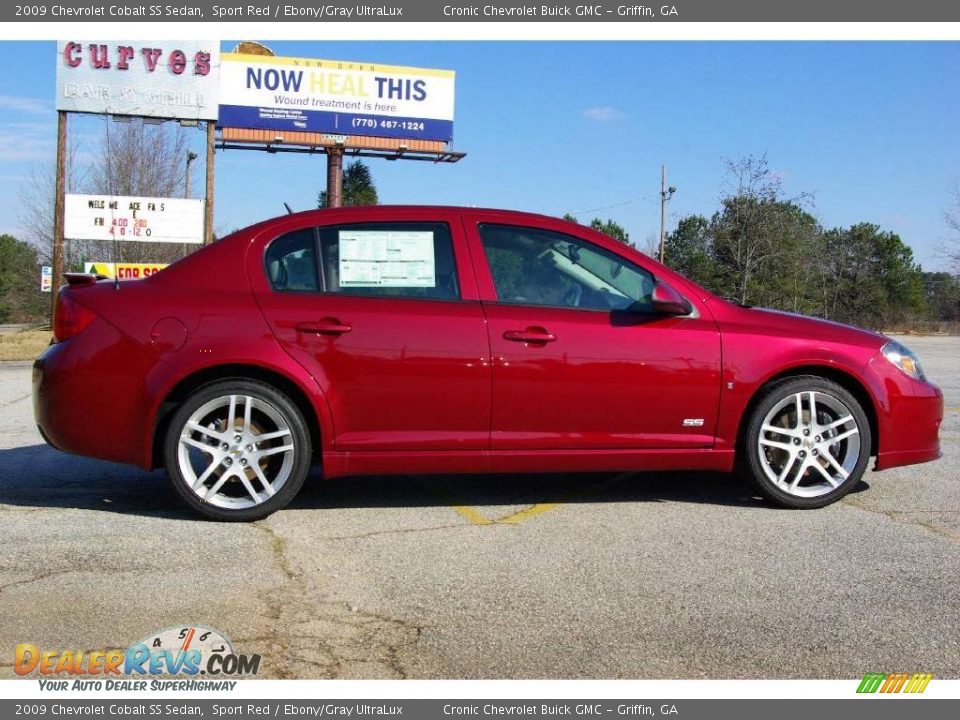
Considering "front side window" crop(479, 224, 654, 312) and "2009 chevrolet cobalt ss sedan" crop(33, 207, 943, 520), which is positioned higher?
"front side window" crop(479, 224, 654, 312)

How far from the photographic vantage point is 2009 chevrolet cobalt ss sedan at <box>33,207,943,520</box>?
475 centimetres

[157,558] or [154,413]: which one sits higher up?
[154,413]

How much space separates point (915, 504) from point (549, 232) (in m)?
2.66

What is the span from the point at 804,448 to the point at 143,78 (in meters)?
19.9

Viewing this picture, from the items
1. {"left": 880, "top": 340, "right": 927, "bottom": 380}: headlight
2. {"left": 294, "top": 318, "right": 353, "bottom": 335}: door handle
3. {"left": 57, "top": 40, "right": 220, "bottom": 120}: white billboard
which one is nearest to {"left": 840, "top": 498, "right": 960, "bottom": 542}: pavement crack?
{"left": 880, "top": 340, "right": 927, "bottom": 380}: headlight

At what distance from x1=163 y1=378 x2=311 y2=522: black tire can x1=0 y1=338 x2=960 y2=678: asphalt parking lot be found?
10 cm

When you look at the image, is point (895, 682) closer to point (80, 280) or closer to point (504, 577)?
point (504, 577)

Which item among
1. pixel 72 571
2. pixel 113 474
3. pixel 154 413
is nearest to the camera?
pixel 72 571

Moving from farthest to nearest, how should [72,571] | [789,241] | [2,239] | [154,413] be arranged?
[2,239]
[789,241]
[154,413]
[72,571]

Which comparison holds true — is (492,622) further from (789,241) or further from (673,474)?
(789,241)

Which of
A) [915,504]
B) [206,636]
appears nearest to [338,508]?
[206,636]

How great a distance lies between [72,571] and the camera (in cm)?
399

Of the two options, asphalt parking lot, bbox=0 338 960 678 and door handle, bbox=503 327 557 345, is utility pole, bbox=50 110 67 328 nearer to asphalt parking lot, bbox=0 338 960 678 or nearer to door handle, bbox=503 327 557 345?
asphalt parking lot, bbox=0 338 960 678
